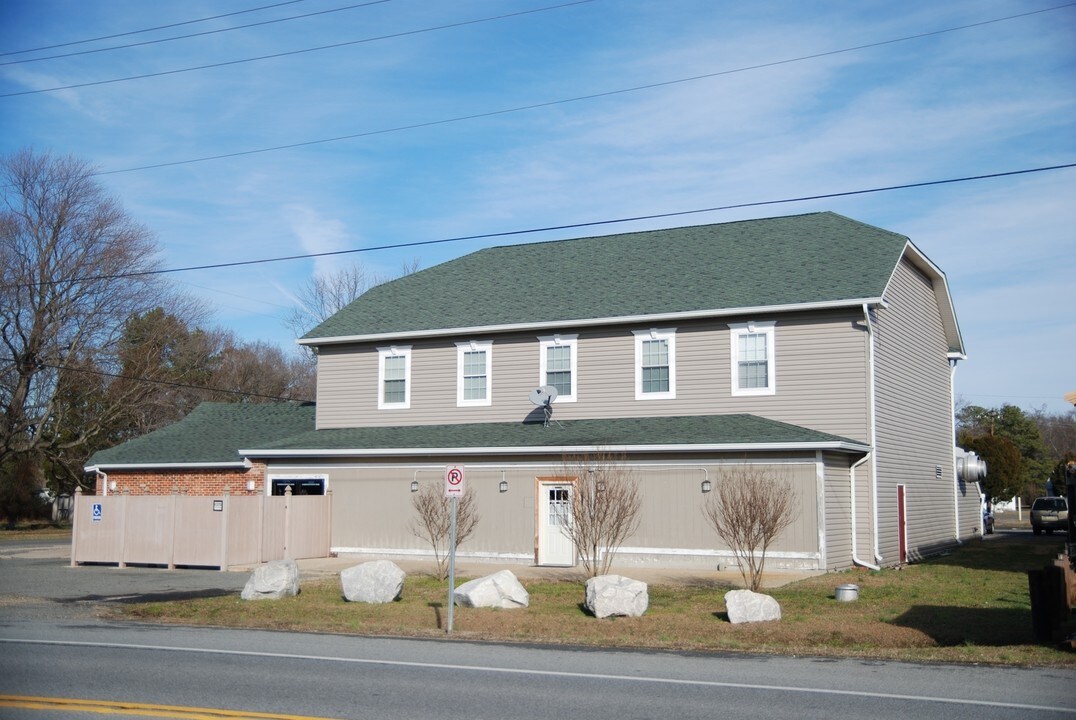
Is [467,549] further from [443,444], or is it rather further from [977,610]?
[977,610]

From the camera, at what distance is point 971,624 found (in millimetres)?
15602

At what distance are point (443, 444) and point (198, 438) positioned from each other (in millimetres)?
10512

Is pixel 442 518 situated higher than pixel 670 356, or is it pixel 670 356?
pixel 670 356

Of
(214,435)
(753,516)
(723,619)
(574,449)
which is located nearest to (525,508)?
(574,449)

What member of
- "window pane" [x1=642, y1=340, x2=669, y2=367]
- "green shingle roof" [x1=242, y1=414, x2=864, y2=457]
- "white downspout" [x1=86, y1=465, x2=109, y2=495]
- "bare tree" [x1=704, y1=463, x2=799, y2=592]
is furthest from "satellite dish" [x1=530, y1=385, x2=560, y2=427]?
"white downspout" [x1=86, y1=465, x2=109, y2=495]

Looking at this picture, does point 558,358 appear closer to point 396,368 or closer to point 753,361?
point 396,368

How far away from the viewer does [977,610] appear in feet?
56.2

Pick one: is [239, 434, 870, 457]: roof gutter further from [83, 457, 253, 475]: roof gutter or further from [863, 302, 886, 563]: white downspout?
[83, 457, 253, 475]: roof gutter

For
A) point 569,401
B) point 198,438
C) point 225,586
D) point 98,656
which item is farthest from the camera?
point 198,438

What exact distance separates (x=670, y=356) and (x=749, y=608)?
11.4 m

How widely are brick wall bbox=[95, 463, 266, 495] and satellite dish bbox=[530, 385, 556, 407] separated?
822 centimetres

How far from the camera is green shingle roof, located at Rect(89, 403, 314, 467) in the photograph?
31219 mm

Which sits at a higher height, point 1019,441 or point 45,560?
point 1019,441

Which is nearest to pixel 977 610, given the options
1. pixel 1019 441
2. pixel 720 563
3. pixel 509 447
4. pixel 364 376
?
pixel 720 563
